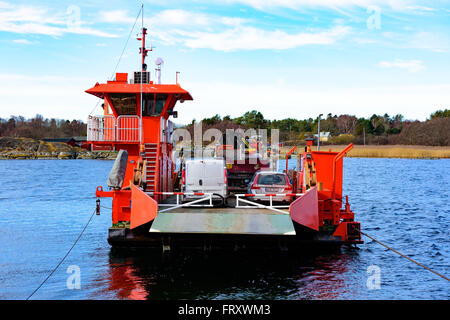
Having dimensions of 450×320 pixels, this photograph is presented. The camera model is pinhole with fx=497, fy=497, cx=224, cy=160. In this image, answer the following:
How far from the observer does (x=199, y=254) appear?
19.5 m

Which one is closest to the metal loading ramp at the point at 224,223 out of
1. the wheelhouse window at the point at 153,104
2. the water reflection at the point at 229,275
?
the water reflection at the point at 229,275

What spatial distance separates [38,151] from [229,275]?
162 metres

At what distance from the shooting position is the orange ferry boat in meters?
15.4

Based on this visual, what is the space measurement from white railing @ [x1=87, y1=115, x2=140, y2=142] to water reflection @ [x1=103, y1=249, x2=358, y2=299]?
17.3 ft

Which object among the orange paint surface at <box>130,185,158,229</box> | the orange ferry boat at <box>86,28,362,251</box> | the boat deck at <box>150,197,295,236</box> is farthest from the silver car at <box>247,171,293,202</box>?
the orange paint surface at <box>130,185,158,229</box>

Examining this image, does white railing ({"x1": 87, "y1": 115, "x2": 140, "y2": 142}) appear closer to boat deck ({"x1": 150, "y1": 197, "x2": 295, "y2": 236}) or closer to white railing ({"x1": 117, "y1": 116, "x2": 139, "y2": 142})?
white railing ({"x1": 117, "y1": 116, "x2": 139, "y2": 142})

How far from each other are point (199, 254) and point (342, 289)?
6.16 meters

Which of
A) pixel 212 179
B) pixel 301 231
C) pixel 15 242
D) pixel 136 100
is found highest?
pixel 136 100

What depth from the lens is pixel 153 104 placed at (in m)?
22.9

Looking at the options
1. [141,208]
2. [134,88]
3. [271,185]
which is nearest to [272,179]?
[271,185]

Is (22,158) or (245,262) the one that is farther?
(22,158)

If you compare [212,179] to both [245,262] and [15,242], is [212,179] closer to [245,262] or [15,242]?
[245,262]
